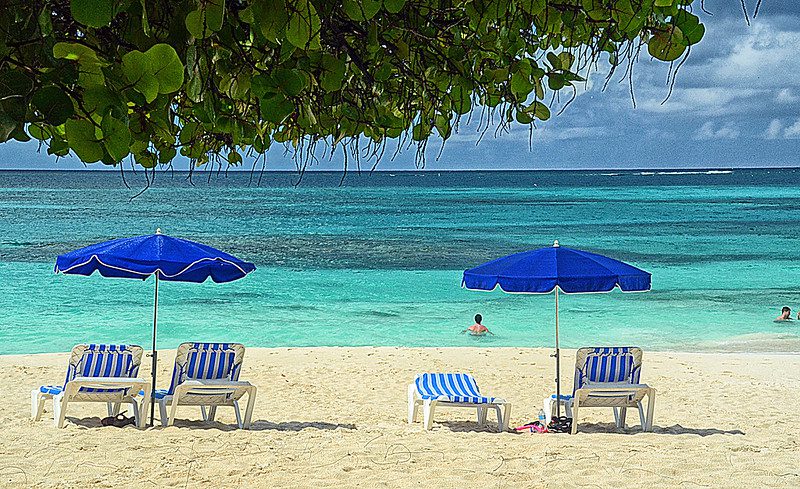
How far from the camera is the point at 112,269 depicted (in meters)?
7.24

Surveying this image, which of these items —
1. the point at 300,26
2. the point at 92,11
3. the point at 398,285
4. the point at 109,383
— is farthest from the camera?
the point at 398,285

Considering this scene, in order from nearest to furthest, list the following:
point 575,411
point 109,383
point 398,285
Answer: point 109,383
point 575,411
point 398,285

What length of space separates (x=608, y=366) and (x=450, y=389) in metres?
1.45

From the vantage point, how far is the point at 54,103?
3.96 ft

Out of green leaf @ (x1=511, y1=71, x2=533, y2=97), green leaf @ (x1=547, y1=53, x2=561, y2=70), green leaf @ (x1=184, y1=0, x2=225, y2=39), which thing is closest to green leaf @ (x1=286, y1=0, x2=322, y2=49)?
green leaf @ (x1=184, y1=0, x2=225, y2=39)

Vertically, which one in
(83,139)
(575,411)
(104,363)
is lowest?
(575,411)

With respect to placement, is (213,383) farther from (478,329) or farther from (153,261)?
(478,329)

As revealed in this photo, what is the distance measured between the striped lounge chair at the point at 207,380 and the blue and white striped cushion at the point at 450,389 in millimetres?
1563

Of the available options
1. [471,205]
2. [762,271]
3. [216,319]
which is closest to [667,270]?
[762,271]

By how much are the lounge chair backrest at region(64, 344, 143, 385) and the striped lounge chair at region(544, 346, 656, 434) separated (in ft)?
12.6

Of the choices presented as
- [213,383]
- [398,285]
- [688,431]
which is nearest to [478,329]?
[398,285]

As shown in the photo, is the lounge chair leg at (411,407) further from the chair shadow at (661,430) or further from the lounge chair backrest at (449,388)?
the chair shadow at (661,430)

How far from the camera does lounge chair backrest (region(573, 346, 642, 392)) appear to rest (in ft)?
25.8

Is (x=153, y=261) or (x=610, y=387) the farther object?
(x=610, y=387)
